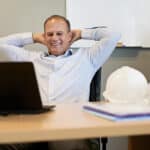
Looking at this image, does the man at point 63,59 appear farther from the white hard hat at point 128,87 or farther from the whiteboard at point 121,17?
the white hard hat at point 128,87

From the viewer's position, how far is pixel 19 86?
95 cm

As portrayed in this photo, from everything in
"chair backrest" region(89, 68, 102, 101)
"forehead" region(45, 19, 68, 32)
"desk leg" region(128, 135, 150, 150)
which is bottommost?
"desk leg" region(128, 135, 150, 150)

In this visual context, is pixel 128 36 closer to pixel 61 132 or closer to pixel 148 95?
pixel 148 95

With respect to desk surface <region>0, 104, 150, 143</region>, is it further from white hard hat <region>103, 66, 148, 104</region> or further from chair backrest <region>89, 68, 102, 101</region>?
chair backrest <region>89, 68, 102, 101</region>

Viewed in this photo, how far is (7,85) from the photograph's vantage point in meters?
0.96

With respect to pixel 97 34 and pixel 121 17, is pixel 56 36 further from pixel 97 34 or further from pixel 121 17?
pixel 121 17

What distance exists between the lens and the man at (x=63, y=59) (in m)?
1.97

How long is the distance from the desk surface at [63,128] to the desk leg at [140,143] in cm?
44

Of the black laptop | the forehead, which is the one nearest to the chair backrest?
the forehead

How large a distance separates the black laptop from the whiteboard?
1.66m

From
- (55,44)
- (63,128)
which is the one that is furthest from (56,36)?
(63,128)

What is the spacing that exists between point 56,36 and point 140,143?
1.02 m

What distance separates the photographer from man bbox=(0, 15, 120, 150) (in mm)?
1974

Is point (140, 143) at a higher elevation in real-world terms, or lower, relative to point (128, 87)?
lower
